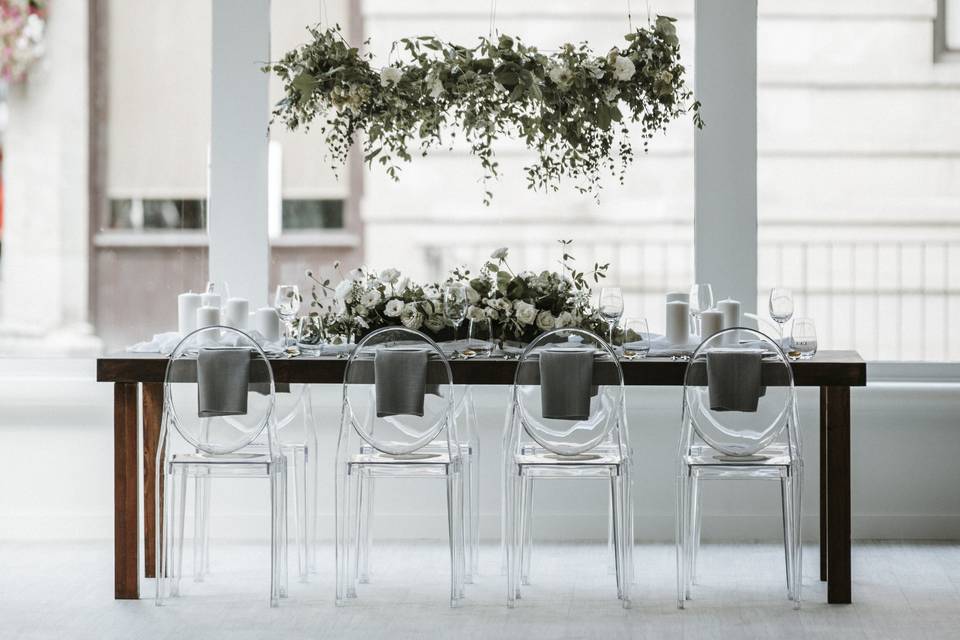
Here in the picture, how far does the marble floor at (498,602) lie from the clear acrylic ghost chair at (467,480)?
0.07m

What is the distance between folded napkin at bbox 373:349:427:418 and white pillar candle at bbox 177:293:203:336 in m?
0.87

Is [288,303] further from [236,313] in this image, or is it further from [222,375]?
[222,375]

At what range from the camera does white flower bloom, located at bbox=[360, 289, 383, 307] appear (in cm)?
430

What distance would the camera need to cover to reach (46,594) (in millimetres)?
4273

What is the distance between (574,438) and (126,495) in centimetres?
144

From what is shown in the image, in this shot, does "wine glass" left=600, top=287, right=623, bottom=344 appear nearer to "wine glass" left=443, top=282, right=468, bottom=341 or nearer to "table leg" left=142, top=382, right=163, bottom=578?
"wine glass" left=443, top=282, right=468, bottom=341

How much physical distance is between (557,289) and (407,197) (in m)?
1.26

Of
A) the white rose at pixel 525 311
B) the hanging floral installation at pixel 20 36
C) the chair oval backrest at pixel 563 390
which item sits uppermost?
the hanging floral installation at pixel 20 36

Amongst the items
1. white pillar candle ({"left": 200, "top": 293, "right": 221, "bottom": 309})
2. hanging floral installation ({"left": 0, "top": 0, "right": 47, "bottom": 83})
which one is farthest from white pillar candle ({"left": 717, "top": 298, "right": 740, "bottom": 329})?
hanging floral installation ({"left": 0, "top": 0, "right": 47, "bottom": 83})

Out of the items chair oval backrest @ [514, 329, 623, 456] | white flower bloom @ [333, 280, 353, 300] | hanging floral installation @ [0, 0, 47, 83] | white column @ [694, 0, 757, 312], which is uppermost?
hanging floral installation @ [0, 0, 47, 83]

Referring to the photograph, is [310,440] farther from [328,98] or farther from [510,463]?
[328,98]

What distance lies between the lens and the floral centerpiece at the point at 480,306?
14.1 ft

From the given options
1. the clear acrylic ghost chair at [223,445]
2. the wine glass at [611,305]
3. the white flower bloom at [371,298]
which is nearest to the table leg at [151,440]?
the clear acrylic ghost chair at [223,445]

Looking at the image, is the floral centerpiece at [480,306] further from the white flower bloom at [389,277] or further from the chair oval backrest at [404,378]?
the chair oval backrest at [404,378]
